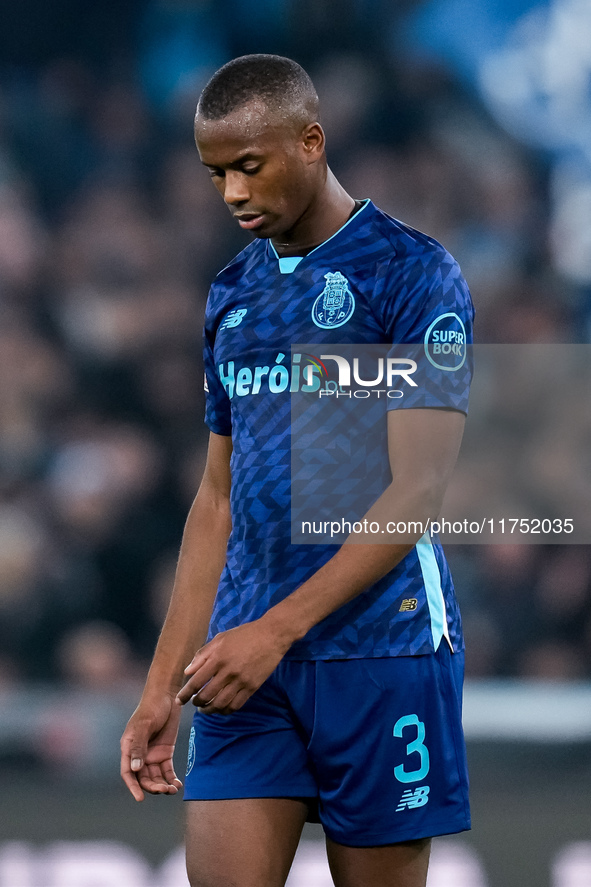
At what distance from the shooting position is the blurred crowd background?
162 inches

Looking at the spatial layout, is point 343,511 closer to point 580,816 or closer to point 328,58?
point 580,816

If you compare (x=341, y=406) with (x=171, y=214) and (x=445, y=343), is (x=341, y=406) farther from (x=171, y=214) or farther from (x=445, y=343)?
(x=171, y=214)

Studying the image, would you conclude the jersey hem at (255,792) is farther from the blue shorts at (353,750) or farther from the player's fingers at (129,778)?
the player's fingers at (129,778)

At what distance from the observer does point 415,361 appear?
5.64ft

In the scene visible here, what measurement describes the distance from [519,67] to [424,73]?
13.4 inches

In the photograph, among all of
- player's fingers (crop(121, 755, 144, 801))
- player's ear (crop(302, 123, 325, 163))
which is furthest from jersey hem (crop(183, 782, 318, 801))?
player's ear (crop(302, 123, 325, 163))

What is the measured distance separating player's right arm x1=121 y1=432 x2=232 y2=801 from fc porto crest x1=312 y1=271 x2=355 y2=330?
1.07 ft

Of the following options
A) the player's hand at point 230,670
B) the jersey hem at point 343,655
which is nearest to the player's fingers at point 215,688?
the player's hand at point 230,670

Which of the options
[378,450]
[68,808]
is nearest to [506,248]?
[68,808]

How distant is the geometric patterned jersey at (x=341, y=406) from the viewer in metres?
1.77

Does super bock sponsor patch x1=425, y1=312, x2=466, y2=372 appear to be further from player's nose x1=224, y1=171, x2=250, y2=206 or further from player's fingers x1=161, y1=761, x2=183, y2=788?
player's fingers x1=161, y1=761, x2=183, y2=788

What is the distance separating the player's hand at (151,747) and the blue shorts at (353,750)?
61mm

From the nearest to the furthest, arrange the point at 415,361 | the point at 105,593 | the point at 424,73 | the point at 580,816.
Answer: the point at 415,361, the point at 580,816, the point at 105,593, the point at 424,73

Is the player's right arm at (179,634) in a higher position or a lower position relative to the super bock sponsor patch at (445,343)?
lower
